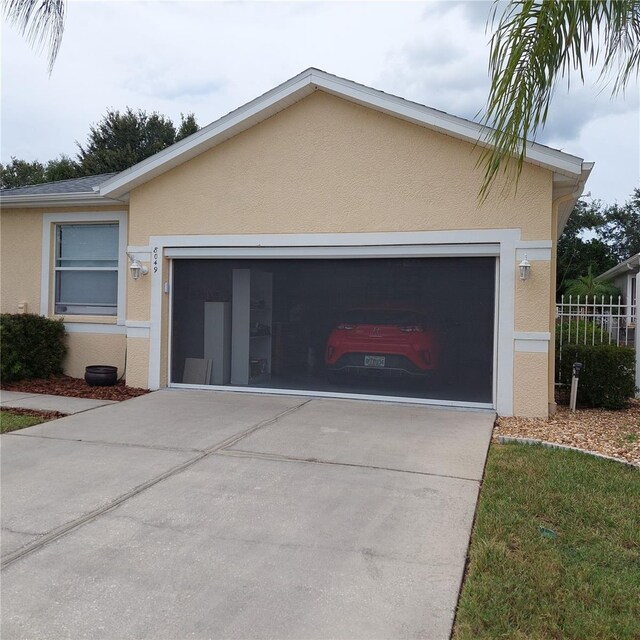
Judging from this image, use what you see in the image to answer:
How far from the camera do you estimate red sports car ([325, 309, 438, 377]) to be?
8.60 metres

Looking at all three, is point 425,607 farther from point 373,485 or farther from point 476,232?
point 476,232

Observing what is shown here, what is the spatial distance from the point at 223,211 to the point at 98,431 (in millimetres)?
3942

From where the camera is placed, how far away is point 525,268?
769cm

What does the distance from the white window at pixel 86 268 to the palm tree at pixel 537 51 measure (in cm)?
835

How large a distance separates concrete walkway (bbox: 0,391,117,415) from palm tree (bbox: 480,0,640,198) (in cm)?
659

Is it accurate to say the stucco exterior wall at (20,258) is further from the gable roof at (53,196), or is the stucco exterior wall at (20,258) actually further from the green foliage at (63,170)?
the green foliage at (63,170)

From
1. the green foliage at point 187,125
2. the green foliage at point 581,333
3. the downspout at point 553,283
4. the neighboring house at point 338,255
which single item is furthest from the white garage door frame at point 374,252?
the green foliage at point 187,125

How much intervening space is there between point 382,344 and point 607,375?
3.36 metres

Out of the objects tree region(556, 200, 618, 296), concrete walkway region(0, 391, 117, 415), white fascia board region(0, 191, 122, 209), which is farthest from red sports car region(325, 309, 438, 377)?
tree region(556, 200, 618, 296)

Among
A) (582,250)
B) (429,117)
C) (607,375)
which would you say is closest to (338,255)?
(429,117)

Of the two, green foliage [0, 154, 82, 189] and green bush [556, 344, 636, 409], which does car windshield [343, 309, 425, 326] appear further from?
green foliage [0, 154, 82, 189]

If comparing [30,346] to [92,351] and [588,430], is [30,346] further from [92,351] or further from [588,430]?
[588,430]

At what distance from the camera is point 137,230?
31.7ft

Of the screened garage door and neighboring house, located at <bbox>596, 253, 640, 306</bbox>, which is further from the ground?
neighboring house, located at <bbox>596, 253, 640, 306</bbox>
